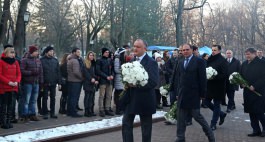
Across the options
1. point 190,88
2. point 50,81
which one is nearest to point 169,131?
point 190,88

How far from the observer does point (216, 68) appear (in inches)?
384

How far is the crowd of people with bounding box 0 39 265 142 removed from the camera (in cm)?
651

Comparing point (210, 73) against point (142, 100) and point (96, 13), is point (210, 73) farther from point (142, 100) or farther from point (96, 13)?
point (96, 13)

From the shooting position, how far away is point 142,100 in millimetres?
6348

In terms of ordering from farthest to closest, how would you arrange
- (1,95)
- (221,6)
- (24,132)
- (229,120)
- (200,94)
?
1. (221,6)
2. (229,120)
3. (1,95)
4. (24,132)
5. (200,94)

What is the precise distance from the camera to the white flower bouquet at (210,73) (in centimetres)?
934

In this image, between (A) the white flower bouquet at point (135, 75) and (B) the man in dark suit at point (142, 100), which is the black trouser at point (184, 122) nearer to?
(B) the man in dark suit at point (142, 100)

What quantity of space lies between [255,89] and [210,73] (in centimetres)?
111

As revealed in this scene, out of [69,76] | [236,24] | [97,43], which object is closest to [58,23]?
[97,43]

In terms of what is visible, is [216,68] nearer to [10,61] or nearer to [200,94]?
[200,94]

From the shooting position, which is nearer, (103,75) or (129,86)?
(129,86)

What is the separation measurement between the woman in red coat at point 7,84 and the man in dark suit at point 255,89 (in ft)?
18.0

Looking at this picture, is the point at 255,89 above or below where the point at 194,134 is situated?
above

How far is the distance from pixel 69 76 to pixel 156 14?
4356cm
